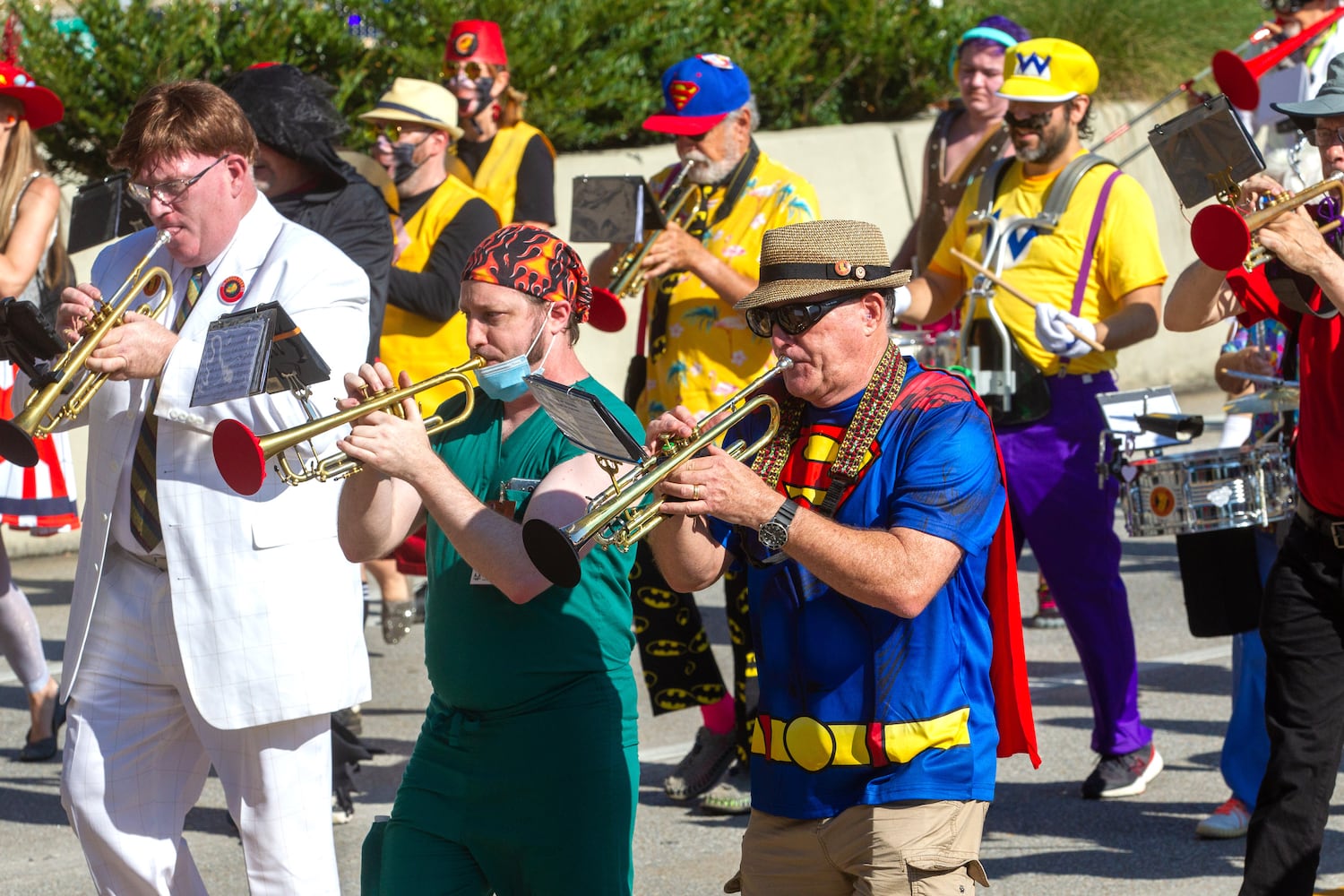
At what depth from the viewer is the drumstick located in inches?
223

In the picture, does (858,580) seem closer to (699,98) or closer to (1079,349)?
(1079,349)

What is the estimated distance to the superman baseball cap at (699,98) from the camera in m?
6.07

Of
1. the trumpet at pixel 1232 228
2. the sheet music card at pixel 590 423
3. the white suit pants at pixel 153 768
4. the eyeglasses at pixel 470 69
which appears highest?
the eyeglasses at pixel 470 69

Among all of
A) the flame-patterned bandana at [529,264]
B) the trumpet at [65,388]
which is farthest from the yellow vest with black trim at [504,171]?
the flame-patterned bandana at [529,264]

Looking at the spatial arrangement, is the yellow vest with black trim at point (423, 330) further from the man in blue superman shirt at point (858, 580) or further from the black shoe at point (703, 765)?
the man in blue superman shirt at point (858, 580)

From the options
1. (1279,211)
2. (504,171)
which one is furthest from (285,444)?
(504,171)

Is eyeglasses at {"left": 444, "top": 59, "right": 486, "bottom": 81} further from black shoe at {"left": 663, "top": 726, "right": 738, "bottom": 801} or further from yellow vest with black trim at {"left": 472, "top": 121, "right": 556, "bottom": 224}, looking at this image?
black shoe at {"left": 663, "top": 726, "right": 738, "bottom": 801}

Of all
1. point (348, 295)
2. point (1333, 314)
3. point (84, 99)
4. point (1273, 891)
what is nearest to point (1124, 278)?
point (1333, 314)

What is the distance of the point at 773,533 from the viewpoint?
313 cm

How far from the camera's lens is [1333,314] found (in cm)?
423

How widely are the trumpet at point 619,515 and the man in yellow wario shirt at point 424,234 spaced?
304 cm

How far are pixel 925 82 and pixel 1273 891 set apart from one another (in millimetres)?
10960

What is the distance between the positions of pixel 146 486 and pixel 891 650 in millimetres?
1752

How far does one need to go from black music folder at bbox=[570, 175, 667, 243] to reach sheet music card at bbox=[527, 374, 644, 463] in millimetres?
2640
